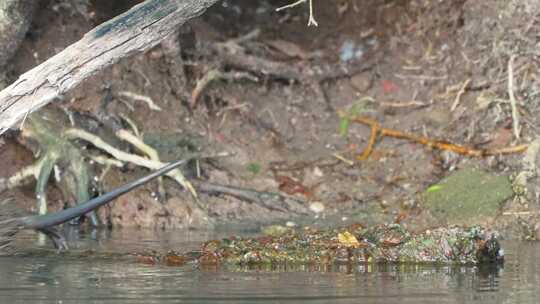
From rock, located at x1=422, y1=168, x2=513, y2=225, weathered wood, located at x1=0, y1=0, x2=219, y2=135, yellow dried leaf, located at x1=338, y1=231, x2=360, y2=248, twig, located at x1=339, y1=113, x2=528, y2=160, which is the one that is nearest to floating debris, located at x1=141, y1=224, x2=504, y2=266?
yellow dried leaf, located at x1=338, y1=231, x2=360, y2=248

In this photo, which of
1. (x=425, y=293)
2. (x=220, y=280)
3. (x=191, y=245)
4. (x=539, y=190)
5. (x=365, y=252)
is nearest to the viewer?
(x=425, y=293)

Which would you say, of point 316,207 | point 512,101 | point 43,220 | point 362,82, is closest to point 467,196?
point 512,101

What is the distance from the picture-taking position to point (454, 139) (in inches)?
418

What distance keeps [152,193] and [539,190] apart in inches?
126

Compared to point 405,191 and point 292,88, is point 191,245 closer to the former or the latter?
point 405,191

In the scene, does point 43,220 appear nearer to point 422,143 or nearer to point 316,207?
point 316,207

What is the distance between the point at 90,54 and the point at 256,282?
167 cm

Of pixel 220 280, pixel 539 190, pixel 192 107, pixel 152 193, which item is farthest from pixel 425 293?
pixel 192 107

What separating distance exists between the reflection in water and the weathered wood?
1030mm

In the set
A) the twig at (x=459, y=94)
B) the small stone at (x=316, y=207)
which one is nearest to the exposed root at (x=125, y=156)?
the small stone at (x=316, y=207)

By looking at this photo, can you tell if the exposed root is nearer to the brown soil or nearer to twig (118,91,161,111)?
the brown soil

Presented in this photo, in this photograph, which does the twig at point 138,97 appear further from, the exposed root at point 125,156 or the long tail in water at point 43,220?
the long tail in water at point 43,220

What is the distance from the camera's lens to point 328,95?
1175 cm

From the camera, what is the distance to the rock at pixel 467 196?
31.1ft
